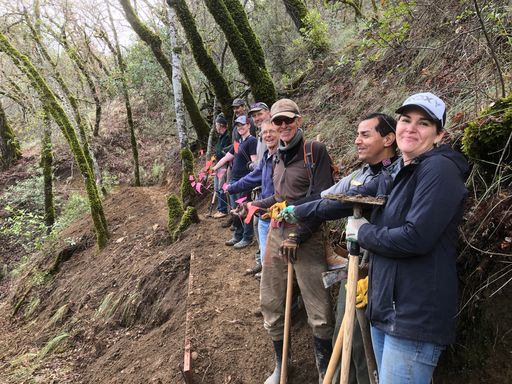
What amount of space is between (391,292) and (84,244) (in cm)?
1142

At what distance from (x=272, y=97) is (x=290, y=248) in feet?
17.8

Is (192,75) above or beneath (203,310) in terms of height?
above

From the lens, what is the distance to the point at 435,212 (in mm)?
2016

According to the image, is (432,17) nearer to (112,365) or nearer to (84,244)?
(112,365)

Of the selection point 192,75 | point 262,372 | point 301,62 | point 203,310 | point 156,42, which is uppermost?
point 156,42

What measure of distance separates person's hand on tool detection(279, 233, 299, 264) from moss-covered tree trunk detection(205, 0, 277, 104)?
528 centimetres

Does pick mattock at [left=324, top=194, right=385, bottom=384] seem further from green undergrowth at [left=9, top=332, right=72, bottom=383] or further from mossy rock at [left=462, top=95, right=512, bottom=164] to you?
green undergrowth at [left=9, top=332, right=72, bottom=383]

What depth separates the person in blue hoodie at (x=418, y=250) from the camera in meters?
2.04

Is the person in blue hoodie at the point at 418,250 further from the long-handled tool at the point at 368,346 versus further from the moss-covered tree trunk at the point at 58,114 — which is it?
the moss-covered tree trunk at the point at 58,114

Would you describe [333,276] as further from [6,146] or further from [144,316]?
[6,146]

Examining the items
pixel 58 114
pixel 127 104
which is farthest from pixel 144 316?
pixel 127 104

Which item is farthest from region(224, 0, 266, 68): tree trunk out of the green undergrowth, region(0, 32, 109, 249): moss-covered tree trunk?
the green undergrowth

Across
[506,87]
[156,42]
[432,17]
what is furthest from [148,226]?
[506,87]

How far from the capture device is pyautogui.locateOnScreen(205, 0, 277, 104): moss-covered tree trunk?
8.14 metres
